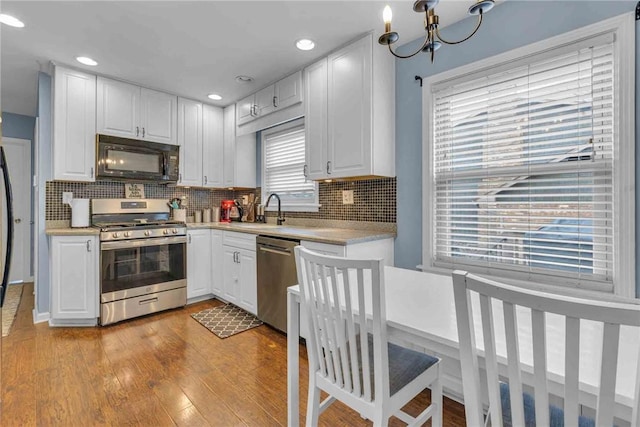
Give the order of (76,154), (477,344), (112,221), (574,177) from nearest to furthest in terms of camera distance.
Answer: (477,344) < (574,177) < (76,154) < (112,221)

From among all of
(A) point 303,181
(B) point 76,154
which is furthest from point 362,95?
(B) point 76,154

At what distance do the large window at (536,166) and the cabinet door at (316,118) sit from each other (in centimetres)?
86

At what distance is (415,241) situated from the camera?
2.31 meters

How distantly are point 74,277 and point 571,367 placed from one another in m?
3.47

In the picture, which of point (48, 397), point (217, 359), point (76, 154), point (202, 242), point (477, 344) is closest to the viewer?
point (477, 344)

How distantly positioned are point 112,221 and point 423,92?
10.7 feet

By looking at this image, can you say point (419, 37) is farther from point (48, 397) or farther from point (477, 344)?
point (48, 397)

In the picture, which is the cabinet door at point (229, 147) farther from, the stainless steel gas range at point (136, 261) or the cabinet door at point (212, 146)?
the stainless steel gas range at point (136, 261)

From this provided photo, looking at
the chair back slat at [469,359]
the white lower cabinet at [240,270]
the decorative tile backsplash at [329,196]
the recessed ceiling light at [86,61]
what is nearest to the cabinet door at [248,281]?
the white lower cabinet at [240,270]

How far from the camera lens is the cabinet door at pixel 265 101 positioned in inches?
124

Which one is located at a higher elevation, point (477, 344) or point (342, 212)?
point (342, 212)

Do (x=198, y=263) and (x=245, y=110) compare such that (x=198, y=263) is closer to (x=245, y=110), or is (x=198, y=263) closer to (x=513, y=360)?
(x=245, y=110)

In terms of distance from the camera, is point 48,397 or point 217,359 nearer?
point 48,397

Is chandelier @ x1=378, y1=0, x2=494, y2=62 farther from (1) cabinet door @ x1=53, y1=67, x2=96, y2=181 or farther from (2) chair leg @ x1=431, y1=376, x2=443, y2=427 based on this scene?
(1) cabinet door @ x1=53, y1=67, x2=96, y2=181
